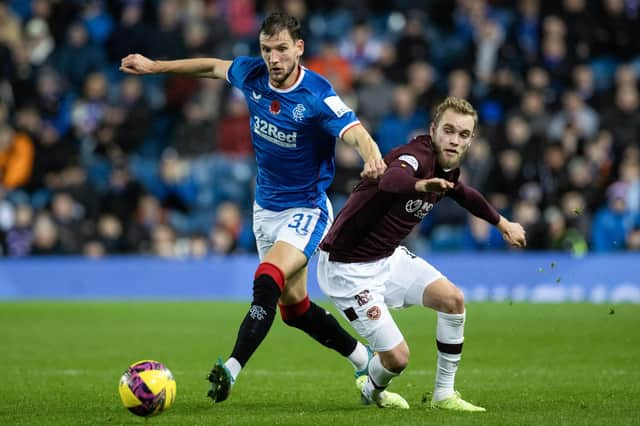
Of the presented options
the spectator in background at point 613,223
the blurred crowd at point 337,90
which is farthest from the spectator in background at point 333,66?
the spectator in background at point 613,223

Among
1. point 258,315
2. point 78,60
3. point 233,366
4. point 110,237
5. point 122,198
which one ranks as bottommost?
point 110,237

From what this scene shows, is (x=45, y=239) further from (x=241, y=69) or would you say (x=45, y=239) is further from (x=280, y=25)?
(x=280, y=25)

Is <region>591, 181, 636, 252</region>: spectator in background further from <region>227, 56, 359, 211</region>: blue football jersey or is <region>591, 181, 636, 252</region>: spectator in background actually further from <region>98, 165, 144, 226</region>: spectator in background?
<region>227, 56, 359, 211</region>: blue football jersey

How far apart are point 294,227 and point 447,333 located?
124cm

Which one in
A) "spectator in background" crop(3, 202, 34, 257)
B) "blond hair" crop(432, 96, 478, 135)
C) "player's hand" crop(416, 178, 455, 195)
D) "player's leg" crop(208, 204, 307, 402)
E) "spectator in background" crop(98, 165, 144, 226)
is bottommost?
"spectator in background" crop(3, 202, 34, 257)

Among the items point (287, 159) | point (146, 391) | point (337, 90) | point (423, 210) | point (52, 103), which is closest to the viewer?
point (146, 391)

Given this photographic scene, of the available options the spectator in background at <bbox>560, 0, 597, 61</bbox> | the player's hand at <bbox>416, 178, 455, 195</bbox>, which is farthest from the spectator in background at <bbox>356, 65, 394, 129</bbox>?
the player's hand at <bbox>416, 178, 455, 195</bbox>

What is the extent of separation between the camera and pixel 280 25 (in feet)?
25.7

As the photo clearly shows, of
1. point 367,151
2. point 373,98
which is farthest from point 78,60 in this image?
point 367,151

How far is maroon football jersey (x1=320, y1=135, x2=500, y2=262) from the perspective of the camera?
777 cm

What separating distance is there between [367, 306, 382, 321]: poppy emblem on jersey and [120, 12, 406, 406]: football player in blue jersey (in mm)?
571

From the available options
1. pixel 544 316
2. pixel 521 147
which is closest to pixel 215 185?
pixel 521 147

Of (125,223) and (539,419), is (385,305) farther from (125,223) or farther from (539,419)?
(125,223)

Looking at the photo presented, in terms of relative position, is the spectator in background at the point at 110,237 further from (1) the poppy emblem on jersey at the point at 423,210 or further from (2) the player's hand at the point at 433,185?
(2) the player's hand at the point at 433,185
